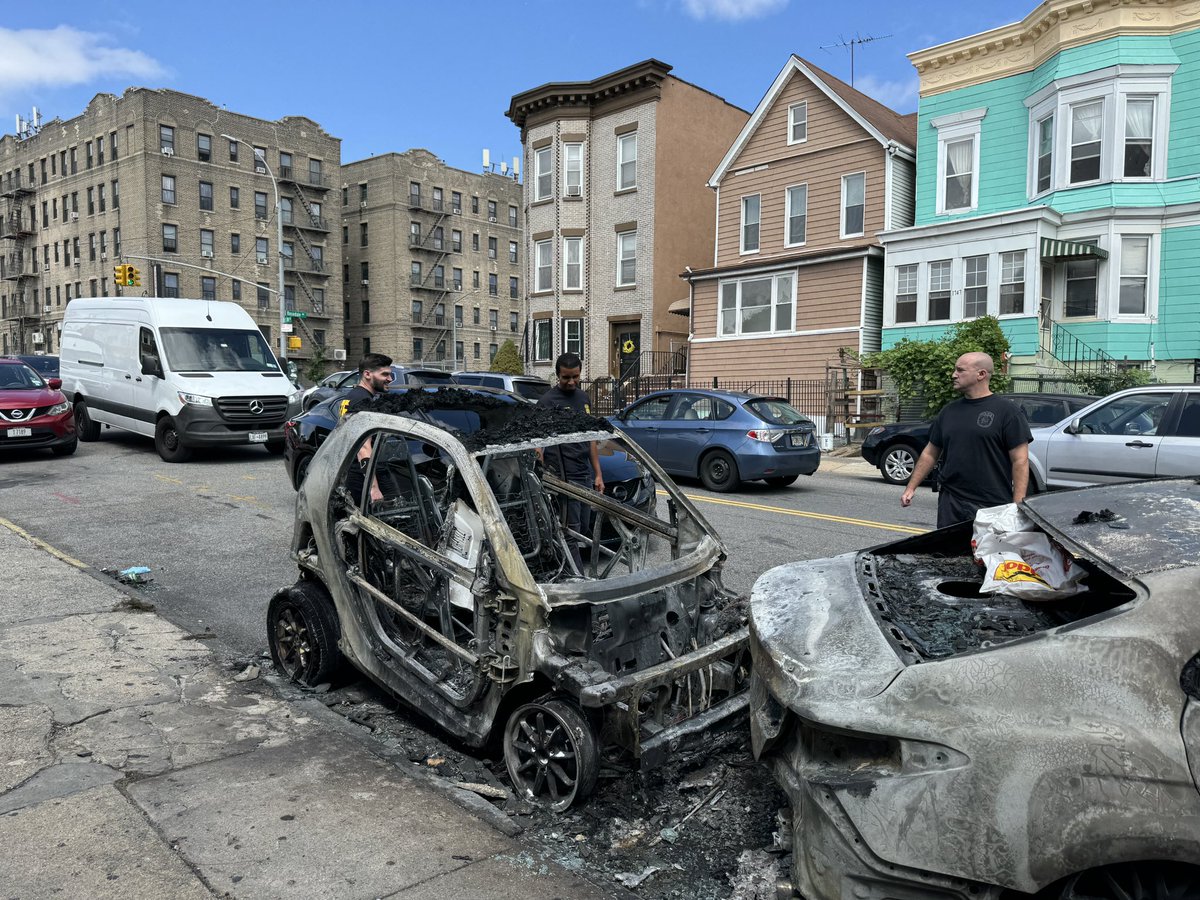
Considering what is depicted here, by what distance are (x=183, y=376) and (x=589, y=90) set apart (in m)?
21.0

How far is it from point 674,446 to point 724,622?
28.6ft

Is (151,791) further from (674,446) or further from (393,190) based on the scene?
(393,190)

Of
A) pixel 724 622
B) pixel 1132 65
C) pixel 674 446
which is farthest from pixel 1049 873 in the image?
pixel 1132 65

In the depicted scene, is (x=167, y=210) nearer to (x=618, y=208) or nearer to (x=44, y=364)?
(x=44, y=364)

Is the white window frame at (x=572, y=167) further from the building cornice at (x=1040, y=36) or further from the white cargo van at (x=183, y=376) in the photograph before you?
the white cargo van at (x=183, y=376)

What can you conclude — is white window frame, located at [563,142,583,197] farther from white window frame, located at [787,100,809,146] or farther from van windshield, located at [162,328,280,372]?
van windshield, located at [162,328,280,372]

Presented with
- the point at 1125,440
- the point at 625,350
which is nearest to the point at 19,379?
the point at 1125,440

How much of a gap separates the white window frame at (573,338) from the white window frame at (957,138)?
13.5 m

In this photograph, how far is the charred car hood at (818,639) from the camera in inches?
99.2

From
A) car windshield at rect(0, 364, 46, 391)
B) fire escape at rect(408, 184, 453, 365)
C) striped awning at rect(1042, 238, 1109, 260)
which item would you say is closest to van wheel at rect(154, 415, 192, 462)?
car windshield at rect(0, 364, 46, 391)

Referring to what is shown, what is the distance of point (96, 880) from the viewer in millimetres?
2932

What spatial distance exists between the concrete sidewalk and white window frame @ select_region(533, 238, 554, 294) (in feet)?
93.3

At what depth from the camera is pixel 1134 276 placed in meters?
19.8

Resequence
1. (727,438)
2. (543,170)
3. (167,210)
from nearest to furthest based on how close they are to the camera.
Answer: (727,438), (543,170), (167,210)
